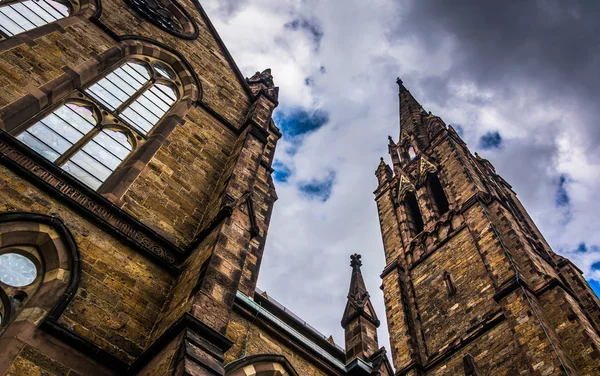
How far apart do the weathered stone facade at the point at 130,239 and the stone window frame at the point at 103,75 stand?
28 millimetres

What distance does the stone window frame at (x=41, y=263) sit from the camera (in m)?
5.17

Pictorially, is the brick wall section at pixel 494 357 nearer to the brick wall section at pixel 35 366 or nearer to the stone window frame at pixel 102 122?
the stone window frame at pixel 102 122

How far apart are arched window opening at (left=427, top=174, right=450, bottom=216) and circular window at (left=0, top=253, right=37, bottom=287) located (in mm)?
20505

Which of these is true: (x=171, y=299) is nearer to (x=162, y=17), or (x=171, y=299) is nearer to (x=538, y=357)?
(x=162, y=17)

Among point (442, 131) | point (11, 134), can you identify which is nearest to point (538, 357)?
point (11, 134)

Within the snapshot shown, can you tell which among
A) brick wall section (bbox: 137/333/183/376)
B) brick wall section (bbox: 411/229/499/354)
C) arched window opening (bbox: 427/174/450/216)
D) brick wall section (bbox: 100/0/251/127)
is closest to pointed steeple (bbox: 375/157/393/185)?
arched window opening (bbox: 427/174/450/216)

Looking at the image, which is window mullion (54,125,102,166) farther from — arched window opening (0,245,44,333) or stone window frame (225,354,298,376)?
stone window frame (225,354,298,376)

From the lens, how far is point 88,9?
10.5 metres

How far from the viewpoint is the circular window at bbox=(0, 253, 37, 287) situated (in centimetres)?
536

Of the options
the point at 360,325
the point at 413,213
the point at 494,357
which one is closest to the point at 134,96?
the point at 360,325

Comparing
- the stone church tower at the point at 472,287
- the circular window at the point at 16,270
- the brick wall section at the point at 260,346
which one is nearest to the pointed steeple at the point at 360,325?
the brick wall section at the point at 260,346

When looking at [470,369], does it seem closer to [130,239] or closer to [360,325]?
[360,325]

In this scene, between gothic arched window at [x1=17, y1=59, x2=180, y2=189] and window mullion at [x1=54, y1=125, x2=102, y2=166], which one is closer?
window mullion at [x1=54, y1=125, x2=102, y2=166]

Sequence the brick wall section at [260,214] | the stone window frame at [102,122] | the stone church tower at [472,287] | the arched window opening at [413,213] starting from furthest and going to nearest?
the arched window opening at [413,213], the stone church tower at [472,287], the brick wall section at [260,214], the stone window frame at [102,122]
